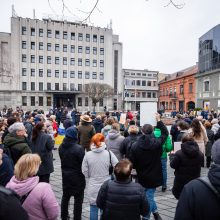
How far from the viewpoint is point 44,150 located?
19.4ft

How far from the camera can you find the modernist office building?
3681 cm

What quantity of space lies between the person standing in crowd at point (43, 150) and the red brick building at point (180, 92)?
44.9m

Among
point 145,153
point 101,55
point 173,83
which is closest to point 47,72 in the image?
point 101,55

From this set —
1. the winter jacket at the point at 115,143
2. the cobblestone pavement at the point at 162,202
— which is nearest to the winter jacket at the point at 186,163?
the cobblestone pavement at the point at 162,202

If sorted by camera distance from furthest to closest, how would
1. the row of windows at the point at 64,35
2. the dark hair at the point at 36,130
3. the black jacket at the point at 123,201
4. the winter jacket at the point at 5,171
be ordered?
1. the row of windows at the point at 64,35
2. the dark hair at the point at 36,130
3. the winter jacket at the point at 5,171
4. the black jacket at the point at 123,201

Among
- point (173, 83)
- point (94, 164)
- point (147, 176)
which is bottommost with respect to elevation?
point (147, 176)

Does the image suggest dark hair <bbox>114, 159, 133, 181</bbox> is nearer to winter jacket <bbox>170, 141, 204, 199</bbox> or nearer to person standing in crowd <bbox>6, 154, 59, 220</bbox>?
person standing in crowd <bbox>6, 154, 59, 220</bbox>

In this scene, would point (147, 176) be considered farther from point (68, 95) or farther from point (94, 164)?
point (68, 95)

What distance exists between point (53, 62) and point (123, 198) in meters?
56.6

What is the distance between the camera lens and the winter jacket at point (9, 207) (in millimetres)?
2094

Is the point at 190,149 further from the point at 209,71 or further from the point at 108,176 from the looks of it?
the point at 209,71

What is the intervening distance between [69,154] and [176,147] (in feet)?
8.81

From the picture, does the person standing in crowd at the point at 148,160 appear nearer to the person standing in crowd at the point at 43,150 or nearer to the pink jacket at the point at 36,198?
the person standing in crowd at the point at 43,150

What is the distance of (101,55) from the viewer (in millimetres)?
59781
